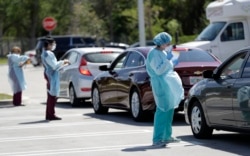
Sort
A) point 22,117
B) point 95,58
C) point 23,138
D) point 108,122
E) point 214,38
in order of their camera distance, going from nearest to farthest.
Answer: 1. point 23,138
2. point 108,122
3. point 22,117
4. point 95,58
5. point 214,38

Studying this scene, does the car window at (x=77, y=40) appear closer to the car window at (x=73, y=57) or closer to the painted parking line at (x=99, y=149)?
the car window at (x=73, y=57)

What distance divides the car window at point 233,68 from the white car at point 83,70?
880 cm

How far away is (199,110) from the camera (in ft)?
44.0

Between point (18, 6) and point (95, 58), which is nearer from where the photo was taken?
point (95, 58)

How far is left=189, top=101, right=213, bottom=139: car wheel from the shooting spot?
13258 millimetres

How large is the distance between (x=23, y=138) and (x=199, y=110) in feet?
10.8

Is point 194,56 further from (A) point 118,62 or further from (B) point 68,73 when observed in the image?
(B) point 68,73

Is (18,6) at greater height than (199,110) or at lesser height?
greater

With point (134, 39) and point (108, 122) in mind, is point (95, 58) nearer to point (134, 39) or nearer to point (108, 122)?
point (108, 122)

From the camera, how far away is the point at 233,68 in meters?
12.7

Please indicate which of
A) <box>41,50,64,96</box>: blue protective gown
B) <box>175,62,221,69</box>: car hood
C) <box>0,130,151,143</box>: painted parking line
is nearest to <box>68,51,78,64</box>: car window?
<box>41,50,64,96</box>: blue protective gown

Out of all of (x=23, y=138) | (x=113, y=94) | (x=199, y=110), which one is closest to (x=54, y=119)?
(x=113, y=94)

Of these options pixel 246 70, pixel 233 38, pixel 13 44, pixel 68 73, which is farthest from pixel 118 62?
pixel 13 44

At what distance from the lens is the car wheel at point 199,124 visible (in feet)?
43.5
